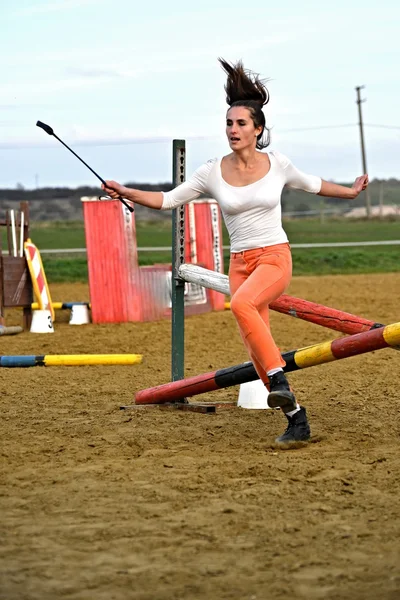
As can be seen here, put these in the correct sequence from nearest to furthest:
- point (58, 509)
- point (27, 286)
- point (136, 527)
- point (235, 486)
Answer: point (136, 527), point (58, 509), point (235, 486), point (27, 286)

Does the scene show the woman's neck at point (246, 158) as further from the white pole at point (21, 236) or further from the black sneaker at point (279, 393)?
the white pole at point (21, 236)

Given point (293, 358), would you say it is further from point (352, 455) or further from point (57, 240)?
point (57, 240)

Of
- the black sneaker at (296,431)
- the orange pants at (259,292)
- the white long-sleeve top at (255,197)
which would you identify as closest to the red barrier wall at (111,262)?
the white long-sleeve top at (255,197)

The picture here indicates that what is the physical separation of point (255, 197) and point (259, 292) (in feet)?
1.76

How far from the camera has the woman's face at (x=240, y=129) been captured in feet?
19.1

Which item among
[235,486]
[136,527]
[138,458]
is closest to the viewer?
[136,527]

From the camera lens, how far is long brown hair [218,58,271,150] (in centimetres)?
593

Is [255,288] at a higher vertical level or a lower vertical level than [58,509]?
higher

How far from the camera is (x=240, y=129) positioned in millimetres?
5840

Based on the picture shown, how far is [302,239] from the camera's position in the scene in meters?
33.0

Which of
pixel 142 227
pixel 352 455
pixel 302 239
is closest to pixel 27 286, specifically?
pixel 352 455

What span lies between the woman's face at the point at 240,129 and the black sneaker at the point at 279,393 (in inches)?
52.3

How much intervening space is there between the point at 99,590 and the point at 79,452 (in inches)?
91.2

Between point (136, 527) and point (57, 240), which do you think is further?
point (57, 240)
